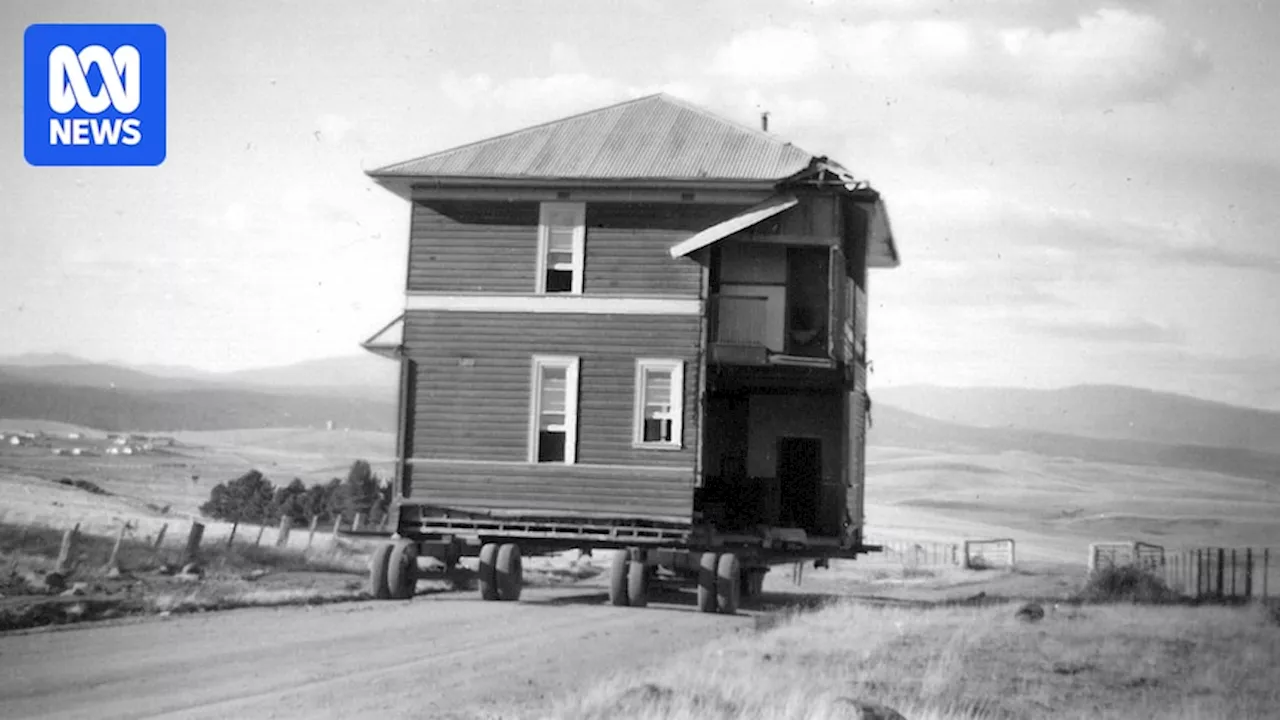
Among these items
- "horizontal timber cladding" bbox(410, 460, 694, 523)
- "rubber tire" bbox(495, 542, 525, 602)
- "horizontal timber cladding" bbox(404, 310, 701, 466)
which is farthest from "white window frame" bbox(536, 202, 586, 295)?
"rubber tire" bbox(495, 542, 525, 602)

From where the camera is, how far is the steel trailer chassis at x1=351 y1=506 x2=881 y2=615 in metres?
22.5

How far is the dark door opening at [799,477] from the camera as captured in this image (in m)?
28.1

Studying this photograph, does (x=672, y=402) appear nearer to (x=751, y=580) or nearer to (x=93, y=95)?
(x=751, y=580)

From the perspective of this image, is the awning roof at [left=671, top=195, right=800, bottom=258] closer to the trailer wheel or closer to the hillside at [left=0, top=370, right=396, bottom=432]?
the trailer wheel

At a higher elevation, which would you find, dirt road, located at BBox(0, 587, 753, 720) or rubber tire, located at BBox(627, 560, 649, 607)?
rubber tire, located at BBox(627, 560, 649, 607)

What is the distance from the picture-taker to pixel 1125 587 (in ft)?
94.1

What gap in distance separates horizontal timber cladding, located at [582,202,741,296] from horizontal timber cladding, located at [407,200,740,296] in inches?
0.7

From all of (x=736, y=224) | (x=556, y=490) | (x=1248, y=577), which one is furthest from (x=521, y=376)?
(x=1248, y=577)

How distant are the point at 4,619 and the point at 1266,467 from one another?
106 feet

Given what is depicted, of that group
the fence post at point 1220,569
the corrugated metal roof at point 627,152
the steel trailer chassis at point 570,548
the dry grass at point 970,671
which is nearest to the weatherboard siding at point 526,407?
the steel trailer chassis at point 570,548

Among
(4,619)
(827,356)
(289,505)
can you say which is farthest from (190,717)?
(289,505)

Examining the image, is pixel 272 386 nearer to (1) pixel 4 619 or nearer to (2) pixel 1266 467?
(2) pixel 1266 467

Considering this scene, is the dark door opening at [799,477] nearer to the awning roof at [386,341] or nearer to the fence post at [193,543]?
the awning roof at [386,341]

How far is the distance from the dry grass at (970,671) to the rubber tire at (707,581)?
165 cm
